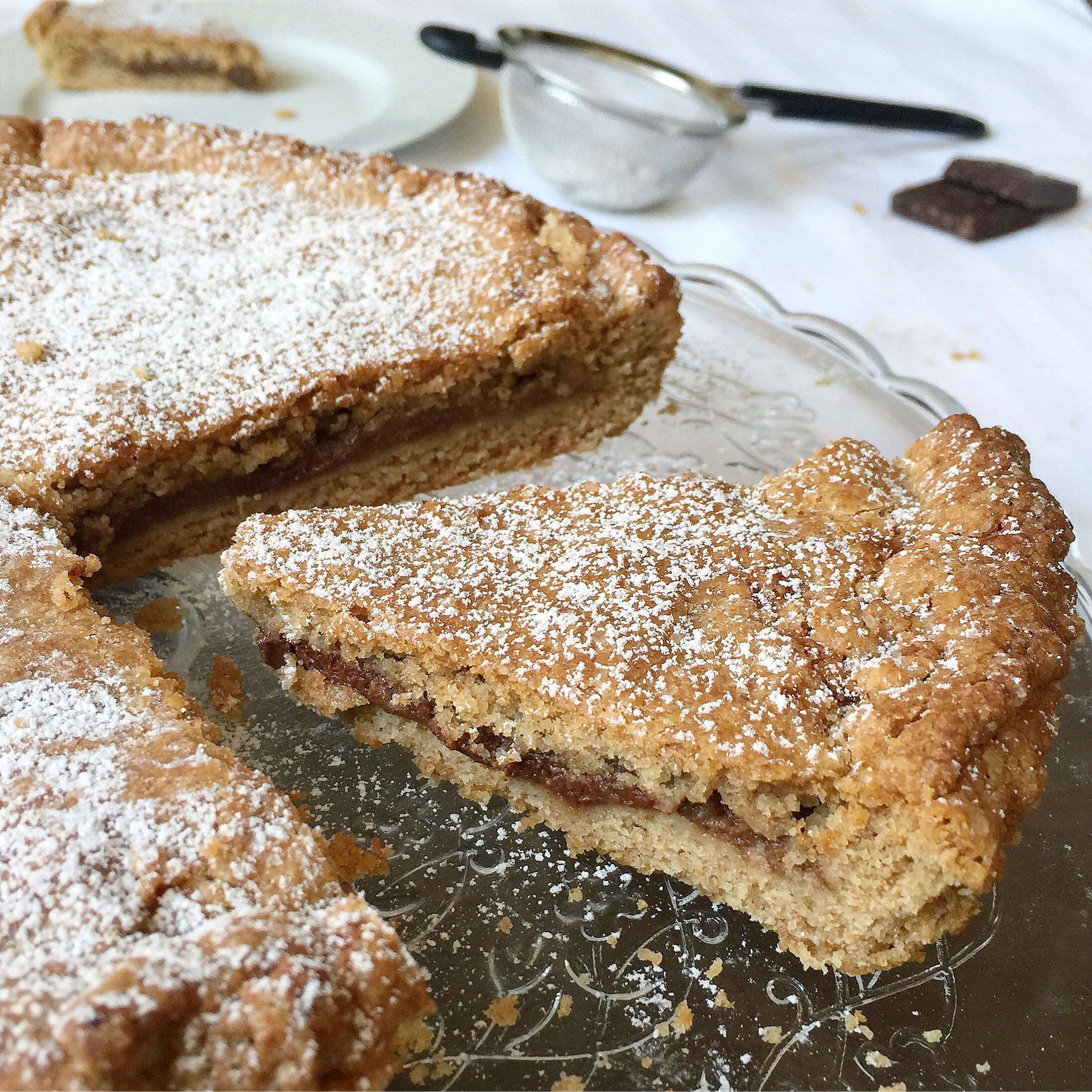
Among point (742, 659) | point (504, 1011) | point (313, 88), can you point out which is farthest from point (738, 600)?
point (313, 88)

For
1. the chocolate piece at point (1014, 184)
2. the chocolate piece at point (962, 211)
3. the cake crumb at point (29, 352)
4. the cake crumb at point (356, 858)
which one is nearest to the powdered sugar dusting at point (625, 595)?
the cake crumb at point (356, 858)

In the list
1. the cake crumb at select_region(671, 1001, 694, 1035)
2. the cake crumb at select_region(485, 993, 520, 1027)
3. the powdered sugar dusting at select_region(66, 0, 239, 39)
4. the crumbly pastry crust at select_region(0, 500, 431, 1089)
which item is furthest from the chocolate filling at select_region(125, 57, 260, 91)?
the cake crumb at select_region(671, 1001, 694, 1035)

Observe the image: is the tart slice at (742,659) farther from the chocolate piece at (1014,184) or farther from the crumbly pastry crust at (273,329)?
the chocolate piece at (1014,184)

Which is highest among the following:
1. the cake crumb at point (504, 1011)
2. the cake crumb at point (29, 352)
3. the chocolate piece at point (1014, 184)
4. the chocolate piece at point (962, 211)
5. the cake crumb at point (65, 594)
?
the chocolate piece at point (1014, 184)

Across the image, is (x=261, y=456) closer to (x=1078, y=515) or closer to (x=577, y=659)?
(x=577, y=659)

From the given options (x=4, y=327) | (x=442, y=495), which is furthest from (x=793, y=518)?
(x=4, y=327)

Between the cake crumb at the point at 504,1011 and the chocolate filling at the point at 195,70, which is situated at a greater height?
the chocolate filling at the point at 195,70
